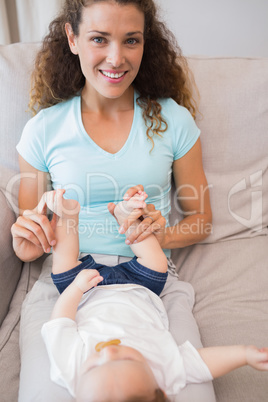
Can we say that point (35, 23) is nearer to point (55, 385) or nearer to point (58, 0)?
point (58, 0)

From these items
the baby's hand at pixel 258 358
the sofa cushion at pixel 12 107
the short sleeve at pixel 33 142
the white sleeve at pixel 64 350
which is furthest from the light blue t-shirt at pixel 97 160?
the baby's hand at pixel 258 358

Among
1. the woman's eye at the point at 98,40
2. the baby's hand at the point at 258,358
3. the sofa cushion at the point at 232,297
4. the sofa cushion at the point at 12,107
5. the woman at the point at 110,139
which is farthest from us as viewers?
the sofa cushion at the point at 12,107

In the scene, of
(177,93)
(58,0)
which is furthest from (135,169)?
(58,0)

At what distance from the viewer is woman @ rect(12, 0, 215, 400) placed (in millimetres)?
1309

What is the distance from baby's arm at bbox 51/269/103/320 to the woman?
20cm

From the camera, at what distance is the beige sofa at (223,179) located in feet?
4.42

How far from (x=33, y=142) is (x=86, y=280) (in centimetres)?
49

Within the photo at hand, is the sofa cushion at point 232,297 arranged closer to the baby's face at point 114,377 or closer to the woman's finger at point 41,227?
the baby's face at point 114,377

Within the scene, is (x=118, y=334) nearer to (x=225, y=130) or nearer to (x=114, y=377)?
(x=114, y=377)

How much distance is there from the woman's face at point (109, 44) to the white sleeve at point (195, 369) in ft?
2.45

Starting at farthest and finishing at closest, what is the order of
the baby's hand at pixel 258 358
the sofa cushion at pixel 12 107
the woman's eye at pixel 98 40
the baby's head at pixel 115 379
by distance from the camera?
the sofa cushion at pixel 12 107 < the woman's eye at pixel 98 40 < the baby's hand at pixel 258 358 < the baby's head at pixel 115 379

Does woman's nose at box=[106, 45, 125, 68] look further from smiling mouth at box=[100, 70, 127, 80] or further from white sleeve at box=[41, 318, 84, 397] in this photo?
white sleeve at box=[41, 318, 84, 397]

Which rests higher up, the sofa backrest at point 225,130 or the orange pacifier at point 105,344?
the sofa backrest at point 225,130

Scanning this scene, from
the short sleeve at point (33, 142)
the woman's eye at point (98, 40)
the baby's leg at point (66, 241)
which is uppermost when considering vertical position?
the woman's eye at point (98, 40)
